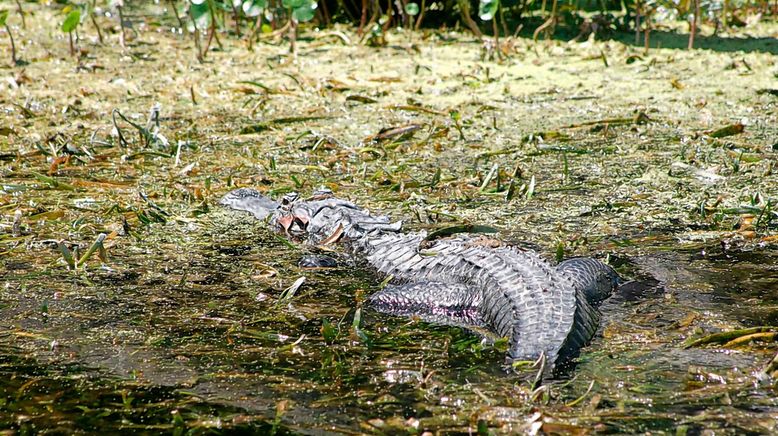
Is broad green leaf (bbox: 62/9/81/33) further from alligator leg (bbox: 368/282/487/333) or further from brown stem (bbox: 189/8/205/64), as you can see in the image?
Answer: alligator leg (bbox: 368/282/487/333)

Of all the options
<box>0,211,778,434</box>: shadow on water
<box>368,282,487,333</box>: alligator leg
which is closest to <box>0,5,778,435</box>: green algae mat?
<box>0,211,778,434</box>: shadow on water

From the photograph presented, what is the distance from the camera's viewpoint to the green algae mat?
2518 millimetres

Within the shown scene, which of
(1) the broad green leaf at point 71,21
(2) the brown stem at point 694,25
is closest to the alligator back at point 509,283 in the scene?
(1) the broad green leaf at point 71,21

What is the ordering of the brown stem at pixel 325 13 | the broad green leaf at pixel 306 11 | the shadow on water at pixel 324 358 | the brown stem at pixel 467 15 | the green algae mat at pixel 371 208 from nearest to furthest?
the shadow on water at pixel 324 358
the green algae mat at pixel 371 208
the broad green leaf at pixel 306 11
the brown stem at pixel 467 15
the brown stem at pixel 325 13

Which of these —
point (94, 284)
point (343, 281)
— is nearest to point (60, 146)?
point (94, 284)

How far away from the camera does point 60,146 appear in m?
5.12

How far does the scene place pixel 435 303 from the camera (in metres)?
3.40

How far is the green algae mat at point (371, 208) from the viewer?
99.1 inches

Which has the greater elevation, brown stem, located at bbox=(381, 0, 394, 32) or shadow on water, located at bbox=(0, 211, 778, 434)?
brown stem, located at bbox=(381, 0, 394, 32)

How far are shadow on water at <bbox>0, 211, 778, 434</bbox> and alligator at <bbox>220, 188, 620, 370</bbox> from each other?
95mm

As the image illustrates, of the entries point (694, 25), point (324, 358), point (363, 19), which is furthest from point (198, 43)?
point (324, 358)

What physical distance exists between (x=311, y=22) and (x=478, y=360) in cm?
592

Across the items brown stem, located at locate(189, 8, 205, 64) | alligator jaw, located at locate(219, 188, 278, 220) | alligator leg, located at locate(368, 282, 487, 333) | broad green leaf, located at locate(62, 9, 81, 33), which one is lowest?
alligator leg, located at locate(368, 282, 487, 333)

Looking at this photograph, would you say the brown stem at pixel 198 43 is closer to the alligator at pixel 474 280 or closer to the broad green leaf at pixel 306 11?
the broad green leaf at pixel 306 11
